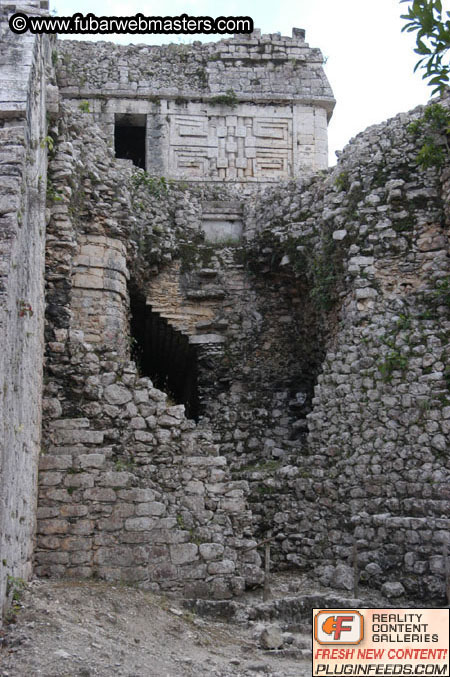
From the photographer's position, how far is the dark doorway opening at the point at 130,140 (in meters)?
17.8

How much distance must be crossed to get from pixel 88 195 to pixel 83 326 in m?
1.53

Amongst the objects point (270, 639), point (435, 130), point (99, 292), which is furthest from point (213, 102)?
point (270, 639)

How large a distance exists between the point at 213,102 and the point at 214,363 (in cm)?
685

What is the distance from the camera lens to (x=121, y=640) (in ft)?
23.0

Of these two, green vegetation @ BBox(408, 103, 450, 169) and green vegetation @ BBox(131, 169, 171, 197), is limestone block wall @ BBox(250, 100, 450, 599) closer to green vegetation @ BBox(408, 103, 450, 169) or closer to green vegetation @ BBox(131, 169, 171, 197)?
green vegetation @ BBox(408, 103, 450, 169)

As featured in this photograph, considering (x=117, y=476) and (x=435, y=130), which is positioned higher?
(x=435, y=130)

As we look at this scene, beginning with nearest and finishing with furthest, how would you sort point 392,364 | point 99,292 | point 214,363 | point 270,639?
point 270,639 → point 392,364 → point 99,292 → point 214,363

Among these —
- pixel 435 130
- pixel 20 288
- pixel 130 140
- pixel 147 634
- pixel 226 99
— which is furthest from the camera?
pixel 130 140

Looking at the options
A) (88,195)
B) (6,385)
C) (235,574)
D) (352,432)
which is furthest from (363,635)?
(88,195)

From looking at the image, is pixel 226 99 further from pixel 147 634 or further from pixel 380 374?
pixel 147 634

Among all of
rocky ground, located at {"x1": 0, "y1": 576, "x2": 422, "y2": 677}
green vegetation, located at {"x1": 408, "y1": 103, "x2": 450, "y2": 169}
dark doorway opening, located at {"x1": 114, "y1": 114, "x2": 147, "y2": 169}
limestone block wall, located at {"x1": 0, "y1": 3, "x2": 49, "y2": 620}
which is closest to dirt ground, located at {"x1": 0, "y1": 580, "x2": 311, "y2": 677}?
rocky ground, located at {"x1": 0, "y1": 576, "x2": 422, "y2": 677}

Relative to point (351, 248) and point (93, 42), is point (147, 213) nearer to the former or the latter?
point (351, 248)

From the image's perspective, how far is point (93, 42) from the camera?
17781mm

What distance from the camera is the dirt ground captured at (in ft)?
20.4
